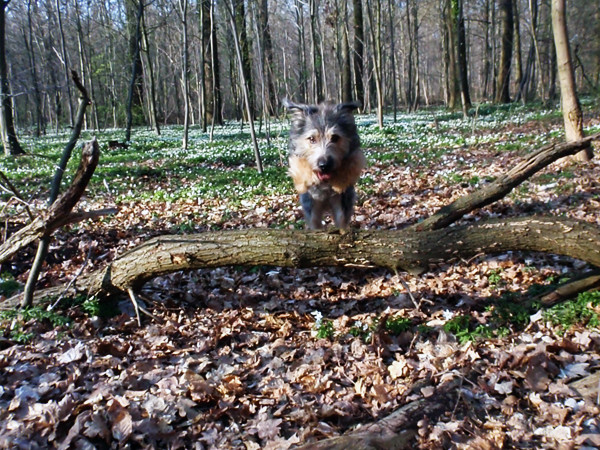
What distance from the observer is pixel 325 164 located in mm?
6766

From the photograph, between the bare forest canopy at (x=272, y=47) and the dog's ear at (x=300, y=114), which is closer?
the dog's ear at (x=300, y=114)

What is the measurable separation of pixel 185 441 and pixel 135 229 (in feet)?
20.0

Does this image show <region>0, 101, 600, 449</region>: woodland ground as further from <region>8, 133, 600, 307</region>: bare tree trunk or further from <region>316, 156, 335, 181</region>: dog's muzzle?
<region>316, 156, 335, 181</region>: dog's muzzle

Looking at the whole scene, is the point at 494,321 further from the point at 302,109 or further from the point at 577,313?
the point at 302,109

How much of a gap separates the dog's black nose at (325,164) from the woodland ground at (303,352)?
1537 mm

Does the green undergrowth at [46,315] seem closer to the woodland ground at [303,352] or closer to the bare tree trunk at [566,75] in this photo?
the woodland ground at [303,352]

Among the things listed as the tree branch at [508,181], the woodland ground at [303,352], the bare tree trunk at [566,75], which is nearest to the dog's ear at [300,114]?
the woodland ground at [303,352]

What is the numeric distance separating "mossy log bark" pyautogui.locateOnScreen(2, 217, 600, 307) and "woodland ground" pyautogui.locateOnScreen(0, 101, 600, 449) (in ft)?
1.44

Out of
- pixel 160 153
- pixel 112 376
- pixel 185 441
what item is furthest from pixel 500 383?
pixel 160 153

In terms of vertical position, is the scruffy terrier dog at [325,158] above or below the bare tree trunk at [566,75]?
below

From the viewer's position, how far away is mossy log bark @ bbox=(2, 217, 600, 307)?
4.56 meters

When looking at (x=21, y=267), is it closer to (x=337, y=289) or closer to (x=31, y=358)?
(x=31, y=358)

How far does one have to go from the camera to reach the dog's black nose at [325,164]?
6.77 meters

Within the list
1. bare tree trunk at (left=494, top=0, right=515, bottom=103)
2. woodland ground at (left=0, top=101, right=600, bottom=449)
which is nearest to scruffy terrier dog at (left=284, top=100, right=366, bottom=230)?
woodland ground at (left=0, top=101, right=600, bottom=449)
